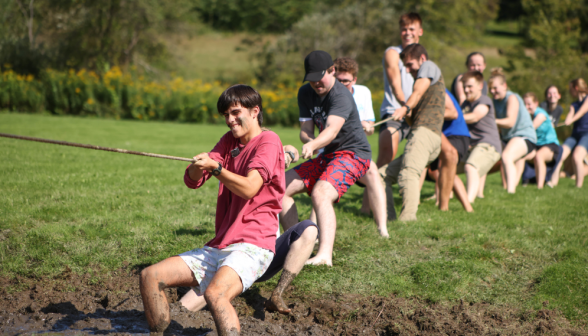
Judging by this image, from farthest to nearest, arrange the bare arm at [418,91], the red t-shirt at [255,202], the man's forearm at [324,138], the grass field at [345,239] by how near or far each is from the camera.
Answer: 1. the bare arm at [418,91]
2. the man's forearm at [324,138]
3. the grass field at [345,239]
4. the red t-shirt at [255,202]

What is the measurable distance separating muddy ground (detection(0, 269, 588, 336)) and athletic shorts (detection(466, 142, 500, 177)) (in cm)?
393

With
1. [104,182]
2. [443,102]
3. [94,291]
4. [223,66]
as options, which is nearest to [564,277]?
[443,102]

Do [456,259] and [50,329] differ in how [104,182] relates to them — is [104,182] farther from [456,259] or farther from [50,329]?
[456,259]

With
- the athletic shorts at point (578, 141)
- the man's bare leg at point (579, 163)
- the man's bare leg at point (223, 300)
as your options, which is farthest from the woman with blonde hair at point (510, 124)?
the man's bare leg at point (223, 300)

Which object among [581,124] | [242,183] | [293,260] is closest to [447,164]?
[293,260]

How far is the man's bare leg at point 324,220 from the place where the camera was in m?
4.39

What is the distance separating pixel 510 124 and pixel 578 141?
3.35 m

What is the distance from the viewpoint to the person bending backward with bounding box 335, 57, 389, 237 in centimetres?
539

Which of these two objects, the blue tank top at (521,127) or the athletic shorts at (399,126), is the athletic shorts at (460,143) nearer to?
the athletic shorts at (399,126)

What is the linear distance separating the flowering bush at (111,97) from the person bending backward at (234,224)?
59.2 feet

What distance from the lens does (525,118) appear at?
357 inches

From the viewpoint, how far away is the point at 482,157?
7598 mm

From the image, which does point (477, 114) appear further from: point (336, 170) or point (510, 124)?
point (336, 170)

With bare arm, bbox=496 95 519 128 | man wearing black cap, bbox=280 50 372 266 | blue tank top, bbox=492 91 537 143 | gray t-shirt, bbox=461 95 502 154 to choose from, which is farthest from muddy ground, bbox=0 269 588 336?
blue tank top, bbox=492 91 537 143
